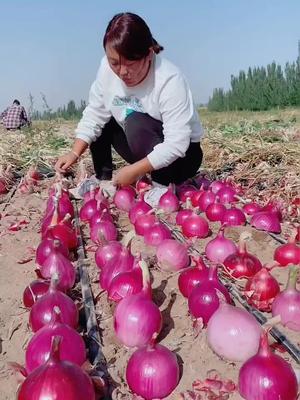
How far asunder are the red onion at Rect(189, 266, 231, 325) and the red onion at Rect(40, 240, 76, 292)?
1.62ft

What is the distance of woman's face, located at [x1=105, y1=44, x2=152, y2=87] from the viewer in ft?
8.43

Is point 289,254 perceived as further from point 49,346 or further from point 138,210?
point 49,346

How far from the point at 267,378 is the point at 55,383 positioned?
1.61 ft

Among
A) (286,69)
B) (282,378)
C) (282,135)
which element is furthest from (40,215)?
(286,69)

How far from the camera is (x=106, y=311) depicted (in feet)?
5.72

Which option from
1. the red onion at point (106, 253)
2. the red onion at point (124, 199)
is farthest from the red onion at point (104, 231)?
the red onion at point (124, 199)

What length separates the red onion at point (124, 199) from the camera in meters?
3.01

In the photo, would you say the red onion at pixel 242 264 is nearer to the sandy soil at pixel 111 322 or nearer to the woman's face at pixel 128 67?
the sandy soil at pixel 111 322

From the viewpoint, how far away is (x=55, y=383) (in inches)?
43.3

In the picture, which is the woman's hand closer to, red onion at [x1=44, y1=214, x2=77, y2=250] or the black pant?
the black pant

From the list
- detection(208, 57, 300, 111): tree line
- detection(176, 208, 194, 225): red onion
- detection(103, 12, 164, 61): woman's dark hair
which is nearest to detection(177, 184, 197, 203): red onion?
detection(176, 208, 194, 225): red onion

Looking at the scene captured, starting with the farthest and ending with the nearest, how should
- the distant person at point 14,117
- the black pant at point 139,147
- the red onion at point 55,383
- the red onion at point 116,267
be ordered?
1. the distant person at point 14,117
2. the black pant at point 139,147
3. the red onion at point 116,267
4. the red onion at point 55,383

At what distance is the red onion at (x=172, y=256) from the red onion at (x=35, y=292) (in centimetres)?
53

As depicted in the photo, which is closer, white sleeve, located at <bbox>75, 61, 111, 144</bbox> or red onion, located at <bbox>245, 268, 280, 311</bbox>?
red onion, located at <bbox>245, 268, 280, 311</bbox>
